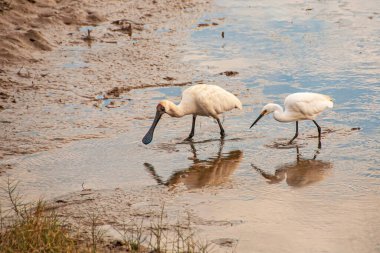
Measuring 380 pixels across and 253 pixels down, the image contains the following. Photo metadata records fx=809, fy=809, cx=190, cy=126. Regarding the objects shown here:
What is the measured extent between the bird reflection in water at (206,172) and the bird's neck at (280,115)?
75 centimetres

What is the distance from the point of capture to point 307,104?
979 centimetres

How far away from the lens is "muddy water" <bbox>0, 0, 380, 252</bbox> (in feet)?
24.0

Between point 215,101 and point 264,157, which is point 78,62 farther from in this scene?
point 264,157

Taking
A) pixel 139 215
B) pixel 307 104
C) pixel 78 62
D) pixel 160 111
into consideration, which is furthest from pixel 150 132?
pixel 78 62

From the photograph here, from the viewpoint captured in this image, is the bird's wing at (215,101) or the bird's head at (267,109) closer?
the bird's head at (267,109)

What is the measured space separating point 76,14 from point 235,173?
7505mm

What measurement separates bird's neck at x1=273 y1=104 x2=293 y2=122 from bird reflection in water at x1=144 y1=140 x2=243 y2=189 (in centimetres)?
75

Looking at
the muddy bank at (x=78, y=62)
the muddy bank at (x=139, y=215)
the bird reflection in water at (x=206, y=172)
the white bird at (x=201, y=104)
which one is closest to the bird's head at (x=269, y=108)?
the white bird at (x=201, y=104)

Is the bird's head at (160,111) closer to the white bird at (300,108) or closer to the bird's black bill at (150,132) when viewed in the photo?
the bird's black bill at (150,132)

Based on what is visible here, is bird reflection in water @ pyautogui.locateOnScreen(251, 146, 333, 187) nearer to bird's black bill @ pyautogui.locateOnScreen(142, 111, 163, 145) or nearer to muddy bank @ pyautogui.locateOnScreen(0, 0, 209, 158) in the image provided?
bird's black bill @ pyautogui.locateOnScreen(142, 111, 163, 145)

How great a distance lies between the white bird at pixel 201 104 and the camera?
10.0 m

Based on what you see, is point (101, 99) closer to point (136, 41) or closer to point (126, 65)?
point (126, 65)

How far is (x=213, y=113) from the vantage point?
10133 mm

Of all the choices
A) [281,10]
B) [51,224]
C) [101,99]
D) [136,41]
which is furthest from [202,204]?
[281,10]
